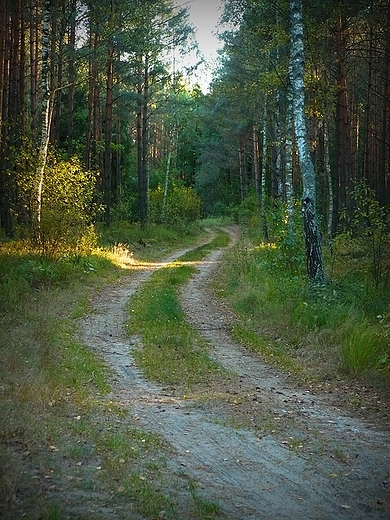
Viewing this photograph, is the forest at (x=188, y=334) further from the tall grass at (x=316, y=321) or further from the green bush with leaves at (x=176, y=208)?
the green bush with leaves at (x=176, y=208)

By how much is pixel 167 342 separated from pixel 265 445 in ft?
14.5

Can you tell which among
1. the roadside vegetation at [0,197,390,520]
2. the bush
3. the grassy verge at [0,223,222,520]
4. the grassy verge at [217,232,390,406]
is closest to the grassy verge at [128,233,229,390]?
the roadside vegetation at [0,197,390,520]

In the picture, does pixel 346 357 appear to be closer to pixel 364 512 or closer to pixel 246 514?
pixel 364 512

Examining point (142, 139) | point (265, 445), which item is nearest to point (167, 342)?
point (265, 445)

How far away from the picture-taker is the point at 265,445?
593cm

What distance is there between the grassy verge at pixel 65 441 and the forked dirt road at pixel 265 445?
29 cm

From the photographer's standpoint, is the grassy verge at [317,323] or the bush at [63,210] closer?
the grassy verge at [317,323]

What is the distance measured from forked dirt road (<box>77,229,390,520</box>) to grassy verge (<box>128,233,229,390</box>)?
320mm

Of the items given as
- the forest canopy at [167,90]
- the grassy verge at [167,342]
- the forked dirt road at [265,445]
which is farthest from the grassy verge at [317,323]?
the forest canopy at [167,90]

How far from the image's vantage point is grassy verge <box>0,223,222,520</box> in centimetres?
424

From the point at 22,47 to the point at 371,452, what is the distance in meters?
20.2

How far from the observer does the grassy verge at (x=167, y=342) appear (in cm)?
856

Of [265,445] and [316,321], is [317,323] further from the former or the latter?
[265,445]

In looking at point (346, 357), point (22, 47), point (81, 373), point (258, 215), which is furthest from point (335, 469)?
point (258, 215)
